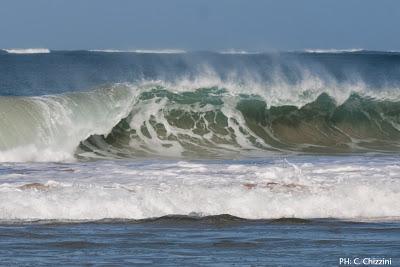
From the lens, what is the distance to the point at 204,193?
12844 mm

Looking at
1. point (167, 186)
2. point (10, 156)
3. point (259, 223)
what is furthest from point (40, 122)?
point (259, 223)

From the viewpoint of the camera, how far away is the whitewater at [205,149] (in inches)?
491

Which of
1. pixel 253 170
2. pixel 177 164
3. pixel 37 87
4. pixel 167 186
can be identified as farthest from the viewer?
pixel 37 87

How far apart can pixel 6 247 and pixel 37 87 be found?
32320 mm

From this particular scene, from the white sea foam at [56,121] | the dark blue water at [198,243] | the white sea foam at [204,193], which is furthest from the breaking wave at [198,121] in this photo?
the dark blue water at [198,243]

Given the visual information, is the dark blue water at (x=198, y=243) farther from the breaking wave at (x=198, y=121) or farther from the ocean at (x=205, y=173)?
the breaking wave at (x=198, y=121)

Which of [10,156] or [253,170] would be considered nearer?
[253,170]

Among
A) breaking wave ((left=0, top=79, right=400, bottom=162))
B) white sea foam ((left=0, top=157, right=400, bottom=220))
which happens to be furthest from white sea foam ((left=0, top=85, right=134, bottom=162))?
white sea foam ((left=0, top=157, right=400, bottom=220))

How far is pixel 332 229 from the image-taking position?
11328 millimetres

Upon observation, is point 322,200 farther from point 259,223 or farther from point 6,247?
point 6,247

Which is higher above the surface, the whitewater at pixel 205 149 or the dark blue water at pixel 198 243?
the whitewater at pixel 205 149

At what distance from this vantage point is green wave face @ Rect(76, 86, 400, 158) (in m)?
20.2

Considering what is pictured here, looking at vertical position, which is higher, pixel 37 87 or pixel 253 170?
pixel 37 87

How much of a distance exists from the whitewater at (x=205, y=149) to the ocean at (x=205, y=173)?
28 millimetres
